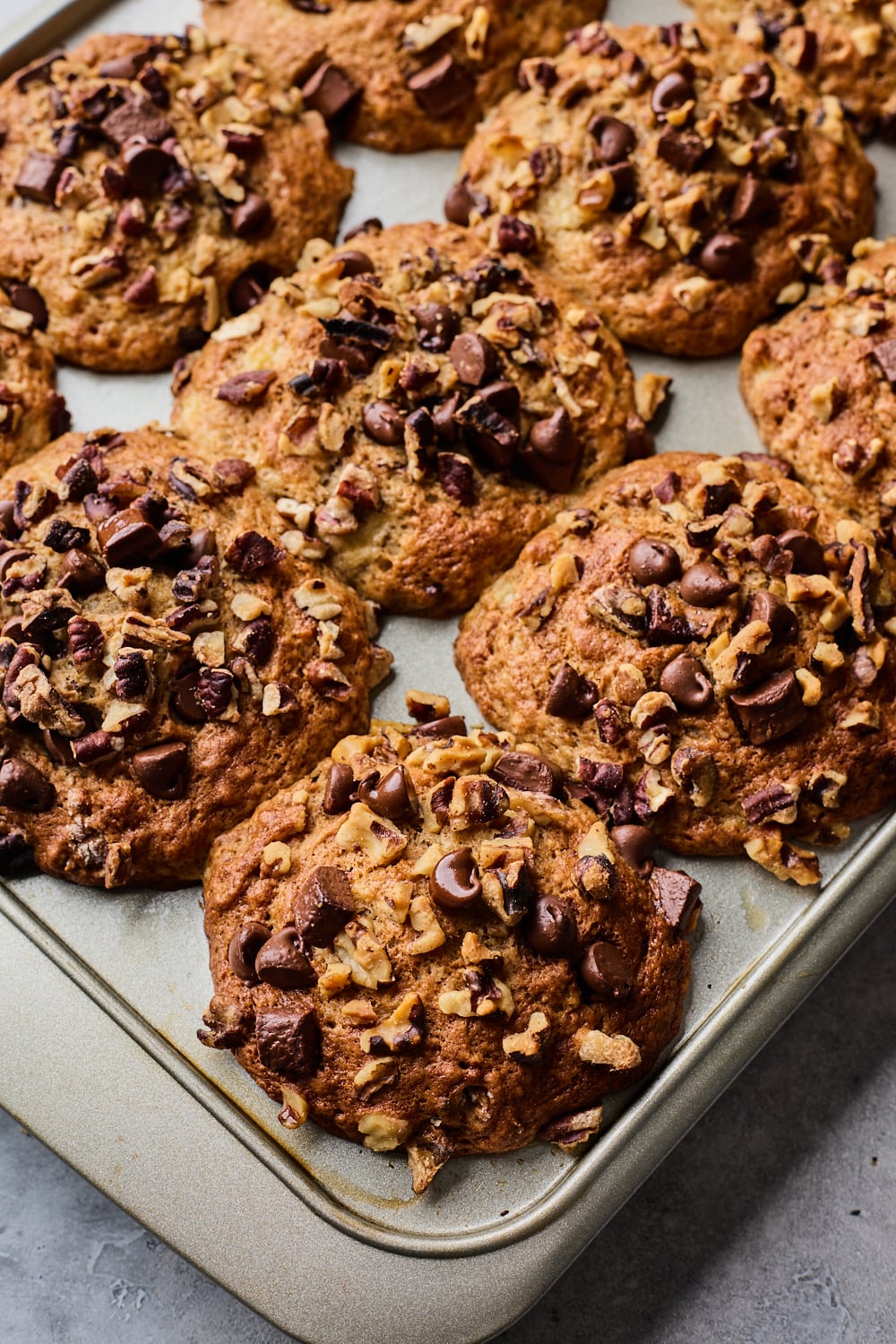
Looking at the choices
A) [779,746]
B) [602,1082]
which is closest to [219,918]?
[602,1082]

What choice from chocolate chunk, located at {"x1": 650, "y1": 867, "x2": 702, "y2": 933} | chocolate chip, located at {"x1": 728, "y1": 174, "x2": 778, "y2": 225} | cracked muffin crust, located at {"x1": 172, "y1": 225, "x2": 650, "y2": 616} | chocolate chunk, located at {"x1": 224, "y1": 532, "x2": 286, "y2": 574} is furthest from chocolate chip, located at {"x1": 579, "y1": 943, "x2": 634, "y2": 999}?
chocolate chip, located at {"x1": 728, "y1": 174, "x2": 778, "y2": 225}

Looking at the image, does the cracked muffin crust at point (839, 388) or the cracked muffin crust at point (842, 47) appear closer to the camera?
the cracked muffin crust at point (839, 388)

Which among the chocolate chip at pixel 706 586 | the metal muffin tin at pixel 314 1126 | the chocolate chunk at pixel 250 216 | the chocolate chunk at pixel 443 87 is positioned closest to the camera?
the metal muffin tin at pixel 314 1126

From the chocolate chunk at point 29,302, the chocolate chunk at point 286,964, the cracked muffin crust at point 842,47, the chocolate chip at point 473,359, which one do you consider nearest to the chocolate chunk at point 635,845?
the chocolate chunk at point 286,964

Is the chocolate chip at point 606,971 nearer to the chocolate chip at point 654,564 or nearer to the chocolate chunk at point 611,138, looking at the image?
the chocolate chip at point 654,564

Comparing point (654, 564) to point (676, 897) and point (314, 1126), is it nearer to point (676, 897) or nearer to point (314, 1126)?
point (676, 897)

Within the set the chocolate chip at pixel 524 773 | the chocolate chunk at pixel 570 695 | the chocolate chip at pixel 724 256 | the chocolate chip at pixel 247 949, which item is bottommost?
the chocolate chip at pixel 247 949

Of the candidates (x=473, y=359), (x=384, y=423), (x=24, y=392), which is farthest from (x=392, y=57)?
(x=24, y=392)
